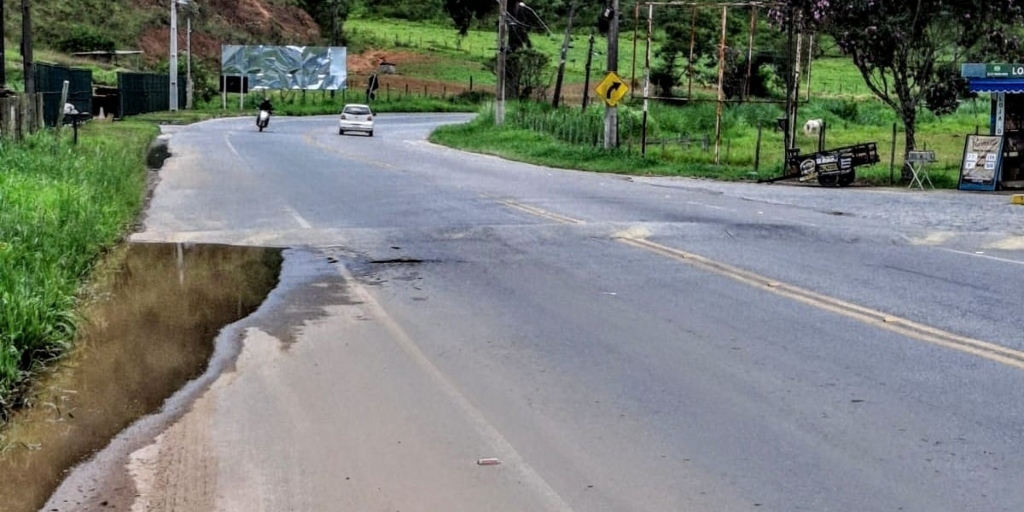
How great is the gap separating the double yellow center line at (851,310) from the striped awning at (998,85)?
12914 mm

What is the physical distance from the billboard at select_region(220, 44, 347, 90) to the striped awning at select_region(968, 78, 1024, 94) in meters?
54.7

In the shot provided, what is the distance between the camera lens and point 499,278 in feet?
40.7

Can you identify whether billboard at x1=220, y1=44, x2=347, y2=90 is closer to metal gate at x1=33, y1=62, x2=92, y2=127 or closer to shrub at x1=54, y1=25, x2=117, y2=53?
shrub at x1=54, y1=25, x2=117, y2=53

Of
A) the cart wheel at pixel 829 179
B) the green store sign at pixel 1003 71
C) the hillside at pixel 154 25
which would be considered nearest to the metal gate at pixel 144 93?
the hillside at pixel 154 25

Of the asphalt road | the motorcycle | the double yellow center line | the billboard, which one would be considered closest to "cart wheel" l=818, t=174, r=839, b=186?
the asphalt road

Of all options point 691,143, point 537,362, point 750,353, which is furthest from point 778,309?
point 691,143

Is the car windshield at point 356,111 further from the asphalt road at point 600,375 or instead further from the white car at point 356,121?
the asphalt road at point 600,375

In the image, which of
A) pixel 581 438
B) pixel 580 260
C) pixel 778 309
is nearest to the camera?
pixel 581 438

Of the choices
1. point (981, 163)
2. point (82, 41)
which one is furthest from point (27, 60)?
point (82, 41)

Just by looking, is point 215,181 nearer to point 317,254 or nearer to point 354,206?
point 354,206

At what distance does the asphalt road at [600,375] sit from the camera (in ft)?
19.9

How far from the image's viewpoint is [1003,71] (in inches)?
982

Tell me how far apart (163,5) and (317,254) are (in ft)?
271

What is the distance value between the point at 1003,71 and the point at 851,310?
16619 mm
